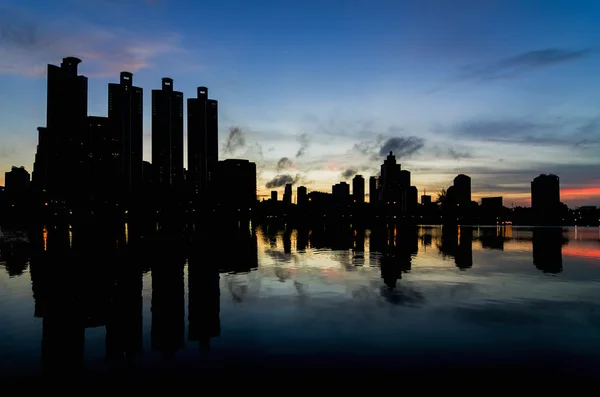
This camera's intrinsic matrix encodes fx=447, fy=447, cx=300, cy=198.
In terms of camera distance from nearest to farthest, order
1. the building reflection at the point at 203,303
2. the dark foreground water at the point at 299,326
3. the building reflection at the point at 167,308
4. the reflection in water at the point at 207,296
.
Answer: the dark foreground water at the point at 299,326, the building reflection at the point at 167,308, the reflection in water at the point at 207,296, the building reflection at the point at 203,303

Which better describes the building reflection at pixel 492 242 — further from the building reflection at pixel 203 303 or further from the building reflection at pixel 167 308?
the building reflection at pixel 167 308

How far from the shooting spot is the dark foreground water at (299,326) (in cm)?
1208

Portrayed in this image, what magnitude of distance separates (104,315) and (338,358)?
10551 millimetres

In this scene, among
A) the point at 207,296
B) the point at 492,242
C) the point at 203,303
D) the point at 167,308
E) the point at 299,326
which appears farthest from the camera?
the point at 492,242

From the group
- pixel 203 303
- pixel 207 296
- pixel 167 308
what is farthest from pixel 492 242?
pixel 167 308

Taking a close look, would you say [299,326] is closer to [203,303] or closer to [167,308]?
[203,303]

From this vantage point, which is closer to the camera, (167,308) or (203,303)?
(167,308)

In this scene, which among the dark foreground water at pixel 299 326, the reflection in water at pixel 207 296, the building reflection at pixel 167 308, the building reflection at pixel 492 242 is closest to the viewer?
the dark foreground water at pixel 299 326

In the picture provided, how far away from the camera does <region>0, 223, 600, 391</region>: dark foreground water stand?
39.6ft

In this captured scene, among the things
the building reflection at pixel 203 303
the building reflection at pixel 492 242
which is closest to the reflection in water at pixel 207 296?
the building reflection at pixel 203 303

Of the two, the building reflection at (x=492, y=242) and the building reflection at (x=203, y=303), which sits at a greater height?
the building reflection at (x=203, y=303)

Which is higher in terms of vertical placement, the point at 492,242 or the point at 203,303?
the point at 203,303

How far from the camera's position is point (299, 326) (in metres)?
16.5

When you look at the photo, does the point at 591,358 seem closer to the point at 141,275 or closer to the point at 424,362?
the point at 424,362
